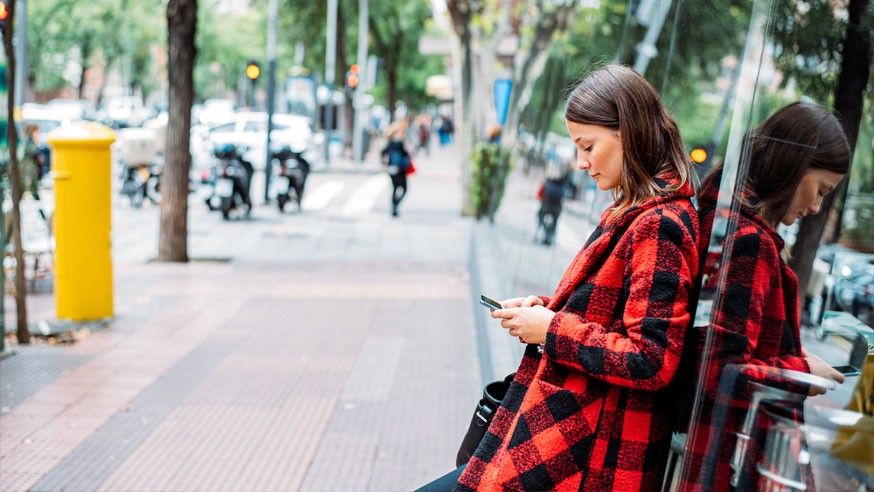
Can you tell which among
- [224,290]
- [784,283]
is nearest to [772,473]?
[784,283]

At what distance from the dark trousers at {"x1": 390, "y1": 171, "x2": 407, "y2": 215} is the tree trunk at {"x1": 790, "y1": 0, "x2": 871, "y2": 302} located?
1586 cm

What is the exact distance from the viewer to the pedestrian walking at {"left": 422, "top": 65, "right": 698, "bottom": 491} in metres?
1.75

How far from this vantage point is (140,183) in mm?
18562

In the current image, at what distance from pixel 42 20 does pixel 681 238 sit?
140ft

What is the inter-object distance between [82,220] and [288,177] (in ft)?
35.4

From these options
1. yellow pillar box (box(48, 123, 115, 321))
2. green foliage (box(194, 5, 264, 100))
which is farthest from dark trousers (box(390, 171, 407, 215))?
green foliage (box(194, 5, 264, 100))

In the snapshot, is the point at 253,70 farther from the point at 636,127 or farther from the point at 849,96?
the point at 849,96

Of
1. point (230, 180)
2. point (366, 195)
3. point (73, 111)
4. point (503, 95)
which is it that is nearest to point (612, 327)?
point (503, 95)

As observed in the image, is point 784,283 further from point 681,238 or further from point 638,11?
point 638,11

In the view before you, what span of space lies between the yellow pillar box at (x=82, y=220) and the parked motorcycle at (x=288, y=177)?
10331 mm

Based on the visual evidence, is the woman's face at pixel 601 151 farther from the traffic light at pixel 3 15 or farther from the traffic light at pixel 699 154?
the traffic light at pixel 3 15

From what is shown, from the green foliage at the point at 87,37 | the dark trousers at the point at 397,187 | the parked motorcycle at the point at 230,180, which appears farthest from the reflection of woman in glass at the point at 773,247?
the green foliage at the point at 87,37

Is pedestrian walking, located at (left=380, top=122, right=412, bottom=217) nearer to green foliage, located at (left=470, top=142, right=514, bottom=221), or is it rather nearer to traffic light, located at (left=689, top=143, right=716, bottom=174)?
green foliage, located at (left=470, top=142, right=514, bottom=221)

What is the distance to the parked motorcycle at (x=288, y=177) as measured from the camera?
18250mm
